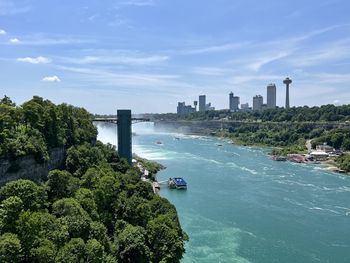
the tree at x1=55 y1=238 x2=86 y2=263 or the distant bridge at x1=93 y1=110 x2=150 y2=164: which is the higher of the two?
the distant bridge at x1=93 y1=110 x2=150 y2=164

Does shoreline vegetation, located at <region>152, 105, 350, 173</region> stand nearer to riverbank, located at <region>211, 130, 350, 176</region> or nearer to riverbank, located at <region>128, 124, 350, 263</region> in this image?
riverbank, located at <region>211, 130, 350, 176</region>

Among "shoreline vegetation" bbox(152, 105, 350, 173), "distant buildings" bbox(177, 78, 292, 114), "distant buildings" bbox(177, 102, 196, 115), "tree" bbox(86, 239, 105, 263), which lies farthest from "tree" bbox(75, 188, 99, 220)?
"distant buildings" bbox(177, 102, 196, 115)

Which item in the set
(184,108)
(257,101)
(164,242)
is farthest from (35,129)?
(184,108)

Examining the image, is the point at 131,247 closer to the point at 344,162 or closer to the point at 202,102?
the point at 344,162

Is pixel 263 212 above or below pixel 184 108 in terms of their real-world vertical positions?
below

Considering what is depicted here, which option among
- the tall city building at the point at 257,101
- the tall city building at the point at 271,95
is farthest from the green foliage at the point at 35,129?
the tall city building at the point at 257,101

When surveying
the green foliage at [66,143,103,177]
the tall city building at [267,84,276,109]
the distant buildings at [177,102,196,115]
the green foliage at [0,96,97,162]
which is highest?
the tall city building at [267,84,276,109]

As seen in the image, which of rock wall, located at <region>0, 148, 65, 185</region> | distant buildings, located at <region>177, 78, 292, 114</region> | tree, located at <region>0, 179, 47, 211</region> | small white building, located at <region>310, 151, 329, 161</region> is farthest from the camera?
distant buildings, located at <region>177, 78, 292, 114</region>
